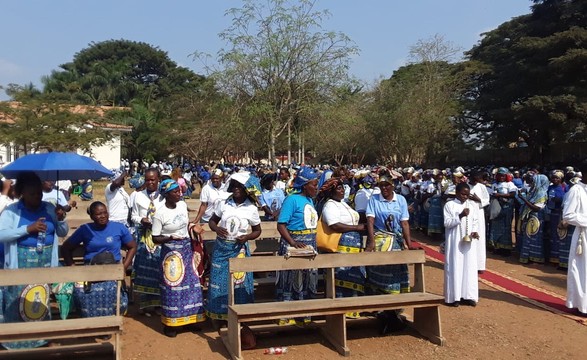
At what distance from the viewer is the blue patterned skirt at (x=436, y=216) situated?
1335 centimetres

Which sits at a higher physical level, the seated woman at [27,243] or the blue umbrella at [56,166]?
the blue umbrella at [56,166]

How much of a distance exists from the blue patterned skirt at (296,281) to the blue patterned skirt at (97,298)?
69.1 inches

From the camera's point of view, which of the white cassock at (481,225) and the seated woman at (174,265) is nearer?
the seated woman at (174,265)

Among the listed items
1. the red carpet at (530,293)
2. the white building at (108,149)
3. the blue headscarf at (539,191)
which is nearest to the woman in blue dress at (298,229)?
the red carpet at (530,293)

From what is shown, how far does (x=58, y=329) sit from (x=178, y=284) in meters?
1.45

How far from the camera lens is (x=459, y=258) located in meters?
7.44

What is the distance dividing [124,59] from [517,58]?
50.4 meters

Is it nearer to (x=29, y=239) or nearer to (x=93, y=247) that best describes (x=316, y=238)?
(x=93, y=247)

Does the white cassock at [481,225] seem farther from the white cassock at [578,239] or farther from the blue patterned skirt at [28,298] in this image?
the blue patterned skirt at [28,298]

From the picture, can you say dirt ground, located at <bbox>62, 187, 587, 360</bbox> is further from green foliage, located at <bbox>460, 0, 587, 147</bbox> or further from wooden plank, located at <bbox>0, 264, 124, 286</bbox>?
green foliage, located at <bbox>460, 0, 587, 147</bbox>

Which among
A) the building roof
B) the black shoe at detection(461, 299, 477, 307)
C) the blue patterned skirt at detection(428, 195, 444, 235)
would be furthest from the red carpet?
the building roof

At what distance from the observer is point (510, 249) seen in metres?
11.7

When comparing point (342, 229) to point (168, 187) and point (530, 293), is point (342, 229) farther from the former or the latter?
point (530, 293)

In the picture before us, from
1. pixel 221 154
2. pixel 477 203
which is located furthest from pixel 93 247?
pixel 221 154
